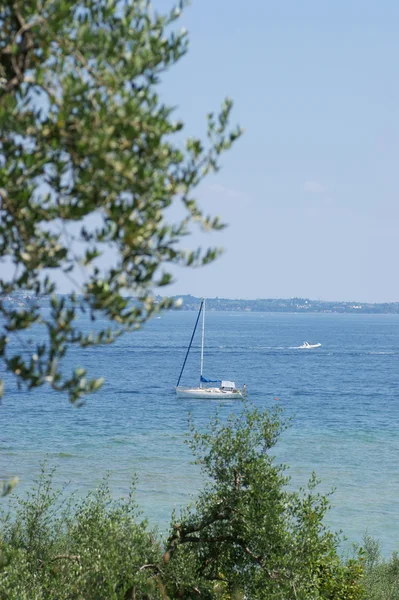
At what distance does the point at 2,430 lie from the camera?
64875 millimetres

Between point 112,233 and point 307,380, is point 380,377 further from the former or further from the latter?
point 112,233

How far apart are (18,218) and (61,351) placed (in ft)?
2.73

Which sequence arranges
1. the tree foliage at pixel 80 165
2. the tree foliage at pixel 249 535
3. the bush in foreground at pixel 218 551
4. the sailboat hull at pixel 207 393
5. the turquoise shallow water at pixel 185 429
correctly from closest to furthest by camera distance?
the tree foliage at pixel 80 165, the bush in foreground at pixel 218 551, the tree foliage at pixel 249 535, the turquoise shallow water at pixel 185 429, the sailboat hull at pixel 207 393

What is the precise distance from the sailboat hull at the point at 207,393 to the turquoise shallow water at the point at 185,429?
3.23ft

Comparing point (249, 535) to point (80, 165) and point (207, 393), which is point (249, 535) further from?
point (207, 393)

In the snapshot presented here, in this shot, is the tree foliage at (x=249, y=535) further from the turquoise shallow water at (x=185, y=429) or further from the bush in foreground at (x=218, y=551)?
the turquoise shallow water at (x=185, y=429)

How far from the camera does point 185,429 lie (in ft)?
218

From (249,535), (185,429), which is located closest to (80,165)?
(249,535)

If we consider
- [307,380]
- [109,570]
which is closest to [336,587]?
[109,570]

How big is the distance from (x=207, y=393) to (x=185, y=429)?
726 inches

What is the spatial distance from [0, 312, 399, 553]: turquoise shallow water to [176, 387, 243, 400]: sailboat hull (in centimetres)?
98

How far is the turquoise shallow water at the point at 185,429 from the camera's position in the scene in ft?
155

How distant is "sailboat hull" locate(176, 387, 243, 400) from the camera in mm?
83250

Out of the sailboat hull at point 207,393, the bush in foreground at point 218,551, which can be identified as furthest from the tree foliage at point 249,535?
the sailboat hull at point 207,393
